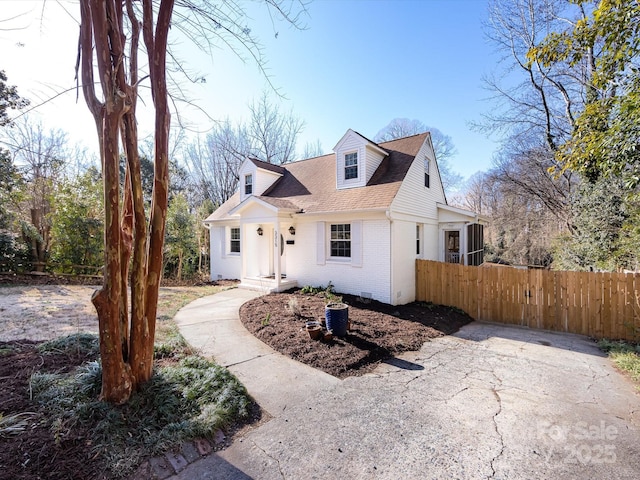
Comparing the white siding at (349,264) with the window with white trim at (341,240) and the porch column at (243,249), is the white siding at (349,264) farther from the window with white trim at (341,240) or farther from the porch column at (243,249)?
the porch column at (243,249)

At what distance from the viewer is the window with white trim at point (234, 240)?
13344mm

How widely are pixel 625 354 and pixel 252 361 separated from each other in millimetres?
7070

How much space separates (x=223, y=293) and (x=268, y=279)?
1731 mm

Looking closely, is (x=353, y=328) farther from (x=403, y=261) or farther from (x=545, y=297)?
(x=545, y=297)

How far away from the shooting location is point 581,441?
9.45 feet

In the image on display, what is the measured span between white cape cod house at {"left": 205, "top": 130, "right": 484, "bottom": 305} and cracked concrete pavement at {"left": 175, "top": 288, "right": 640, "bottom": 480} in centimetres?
420

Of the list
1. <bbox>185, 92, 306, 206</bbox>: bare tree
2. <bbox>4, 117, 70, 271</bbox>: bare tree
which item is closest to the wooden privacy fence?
<bbox>4, 117, 70, 271</bbox>: bare tree

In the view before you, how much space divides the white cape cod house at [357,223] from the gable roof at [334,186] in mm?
41

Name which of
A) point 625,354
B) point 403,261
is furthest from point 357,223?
point 625,354

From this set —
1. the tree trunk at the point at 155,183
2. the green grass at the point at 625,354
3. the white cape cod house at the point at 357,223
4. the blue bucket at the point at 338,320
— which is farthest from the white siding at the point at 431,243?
the tree trunk at the point at 155,183

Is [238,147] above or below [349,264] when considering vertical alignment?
above

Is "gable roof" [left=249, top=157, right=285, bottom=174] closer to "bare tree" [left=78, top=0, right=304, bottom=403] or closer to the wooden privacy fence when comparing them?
the wooden privacy fence

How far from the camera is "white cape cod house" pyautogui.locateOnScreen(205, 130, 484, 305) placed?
8781 millimetres

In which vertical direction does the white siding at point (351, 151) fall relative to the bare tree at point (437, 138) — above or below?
below
